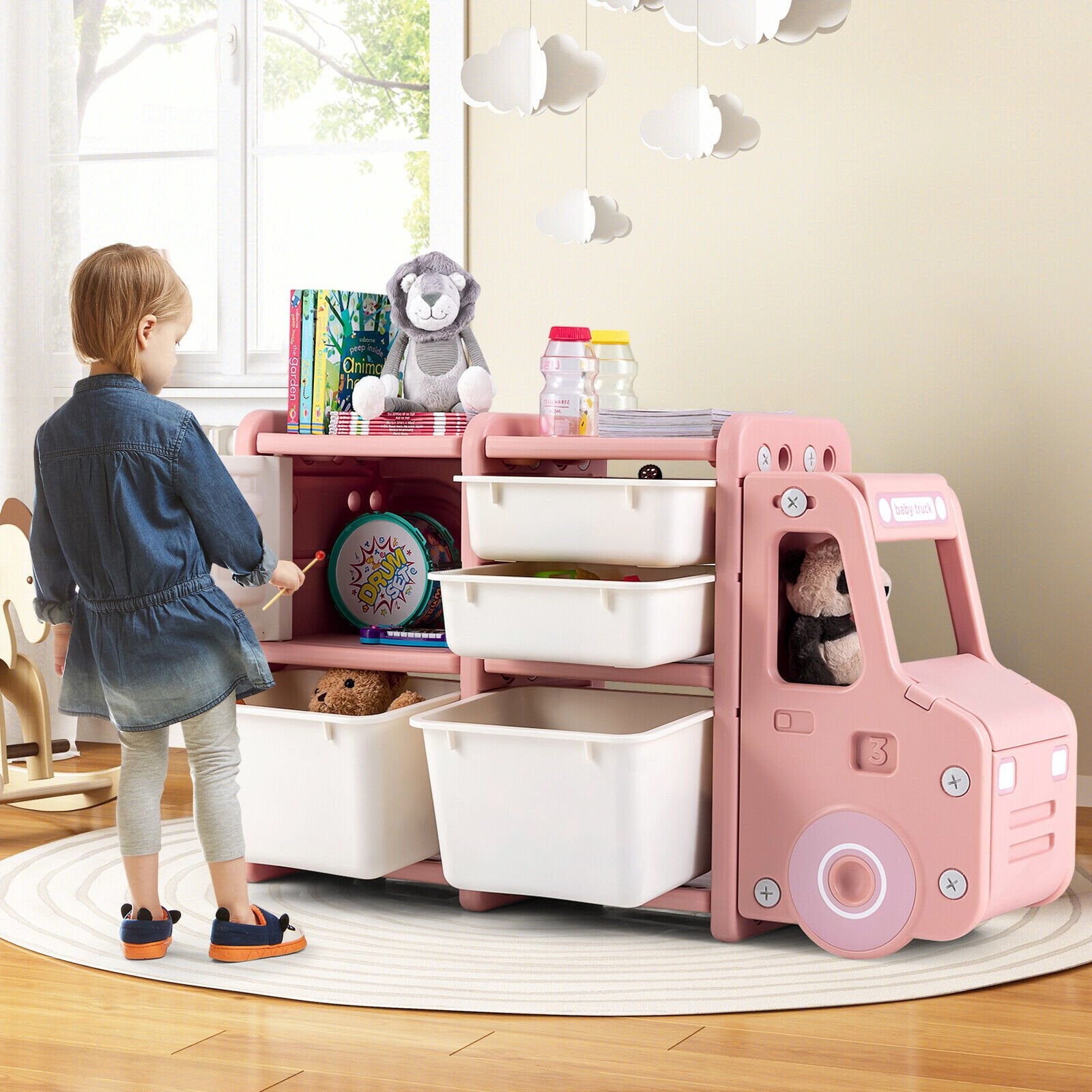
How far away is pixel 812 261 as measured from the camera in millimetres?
2684

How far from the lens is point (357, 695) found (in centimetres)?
214

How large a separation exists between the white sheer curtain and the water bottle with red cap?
4.89ft

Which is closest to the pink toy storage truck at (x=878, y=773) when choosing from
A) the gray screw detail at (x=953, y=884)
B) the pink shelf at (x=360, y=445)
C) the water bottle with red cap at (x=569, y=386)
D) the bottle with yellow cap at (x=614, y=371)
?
the gray screw detail at (x=953, y=884)

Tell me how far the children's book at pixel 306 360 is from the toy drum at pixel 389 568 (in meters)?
0.20

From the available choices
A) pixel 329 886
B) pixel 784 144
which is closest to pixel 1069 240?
pixel 784 144

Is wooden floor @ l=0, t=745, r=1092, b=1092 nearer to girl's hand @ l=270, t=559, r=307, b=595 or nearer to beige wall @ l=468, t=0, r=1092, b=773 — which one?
girl's hand @ l=270, t=559, r=307, b=595

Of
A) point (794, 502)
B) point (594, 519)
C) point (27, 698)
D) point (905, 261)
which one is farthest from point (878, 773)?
point (27, 698)

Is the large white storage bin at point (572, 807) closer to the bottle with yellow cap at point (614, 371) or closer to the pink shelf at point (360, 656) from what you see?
the pink shelf at point (360, 656)

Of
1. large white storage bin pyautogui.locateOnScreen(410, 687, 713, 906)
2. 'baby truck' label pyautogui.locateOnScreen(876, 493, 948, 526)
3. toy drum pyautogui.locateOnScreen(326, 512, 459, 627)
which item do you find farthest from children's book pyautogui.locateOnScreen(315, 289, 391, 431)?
'baby truck' label pyautogui.locateOnScreen(876, 493, 948, 526)

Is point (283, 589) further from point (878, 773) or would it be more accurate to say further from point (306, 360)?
point (878, 773)

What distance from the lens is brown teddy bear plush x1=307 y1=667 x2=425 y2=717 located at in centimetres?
213

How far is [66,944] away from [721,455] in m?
1.01

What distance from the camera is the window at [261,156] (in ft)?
10.1

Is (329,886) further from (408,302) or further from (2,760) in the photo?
(408,302)
